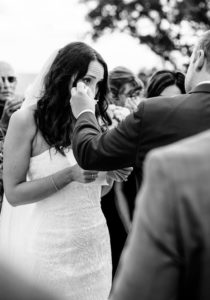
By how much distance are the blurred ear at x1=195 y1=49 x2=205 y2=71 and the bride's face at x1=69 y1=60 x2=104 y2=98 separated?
39.0 inches

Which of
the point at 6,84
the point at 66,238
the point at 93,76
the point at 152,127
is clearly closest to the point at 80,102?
the point at 152,127

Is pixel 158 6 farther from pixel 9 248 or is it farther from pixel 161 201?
pixel 161 201

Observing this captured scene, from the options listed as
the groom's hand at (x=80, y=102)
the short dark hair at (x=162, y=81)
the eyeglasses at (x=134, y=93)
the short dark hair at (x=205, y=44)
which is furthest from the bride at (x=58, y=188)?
the eyeglasses at (x=134, y=93)

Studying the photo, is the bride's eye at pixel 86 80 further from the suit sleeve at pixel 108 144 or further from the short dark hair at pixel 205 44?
the short dark hair at pixel 205 44

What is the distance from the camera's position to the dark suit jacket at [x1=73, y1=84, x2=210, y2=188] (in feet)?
6.35

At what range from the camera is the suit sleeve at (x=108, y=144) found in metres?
2.01

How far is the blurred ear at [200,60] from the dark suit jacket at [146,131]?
0.36 feet

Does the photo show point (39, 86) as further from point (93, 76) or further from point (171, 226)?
point (171, 226)

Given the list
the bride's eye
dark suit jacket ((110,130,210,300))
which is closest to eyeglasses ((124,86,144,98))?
the bride's eye

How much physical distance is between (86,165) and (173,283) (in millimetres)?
1255

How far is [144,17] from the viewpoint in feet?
98.0

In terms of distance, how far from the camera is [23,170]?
2816 millimetres

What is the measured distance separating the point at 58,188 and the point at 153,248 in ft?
6.42

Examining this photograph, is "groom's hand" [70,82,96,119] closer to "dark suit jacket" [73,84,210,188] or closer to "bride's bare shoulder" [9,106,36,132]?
"dark suit jacket" [73,84,210,188]
